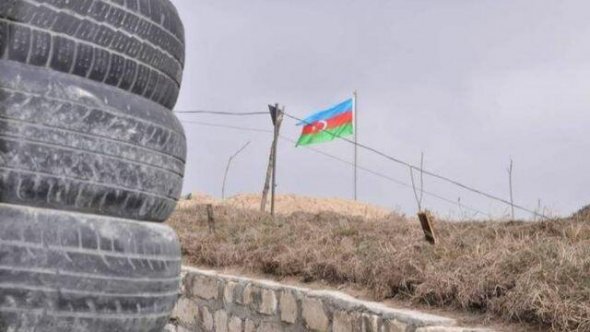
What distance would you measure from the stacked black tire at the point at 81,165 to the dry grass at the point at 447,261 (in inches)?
76.5

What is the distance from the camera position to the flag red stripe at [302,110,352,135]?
13750mm

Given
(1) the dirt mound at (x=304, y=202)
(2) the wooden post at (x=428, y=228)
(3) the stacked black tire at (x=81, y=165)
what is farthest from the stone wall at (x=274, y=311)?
(1) the dirt mound at (x=304, y=202)

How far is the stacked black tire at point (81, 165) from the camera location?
1.58 metres

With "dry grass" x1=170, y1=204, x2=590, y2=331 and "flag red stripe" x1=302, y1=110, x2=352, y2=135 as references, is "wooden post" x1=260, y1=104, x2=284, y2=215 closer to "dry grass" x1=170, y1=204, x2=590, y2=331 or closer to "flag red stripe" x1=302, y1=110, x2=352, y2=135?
"flag red stripe" x1=302, y1=110, x2=352, y2=135

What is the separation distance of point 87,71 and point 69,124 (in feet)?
0.49

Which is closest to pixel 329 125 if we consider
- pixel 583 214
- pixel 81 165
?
pixel 583 214

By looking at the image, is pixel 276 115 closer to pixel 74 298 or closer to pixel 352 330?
pixel 352 330

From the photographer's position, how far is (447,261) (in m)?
4.04

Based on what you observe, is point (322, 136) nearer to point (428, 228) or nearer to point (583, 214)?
point (583, 214)

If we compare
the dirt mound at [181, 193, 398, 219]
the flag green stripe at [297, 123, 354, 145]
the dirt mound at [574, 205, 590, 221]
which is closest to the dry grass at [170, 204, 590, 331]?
the dirt mound at [574, 205, 590, 221]

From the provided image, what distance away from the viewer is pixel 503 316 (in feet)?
10.7

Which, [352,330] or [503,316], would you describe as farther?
[352,330]

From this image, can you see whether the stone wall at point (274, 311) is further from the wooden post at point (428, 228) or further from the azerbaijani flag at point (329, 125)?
the azerbaijani flag at point (329, 125)

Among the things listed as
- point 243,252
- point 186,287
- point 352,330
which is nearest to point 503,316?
point 352,330
